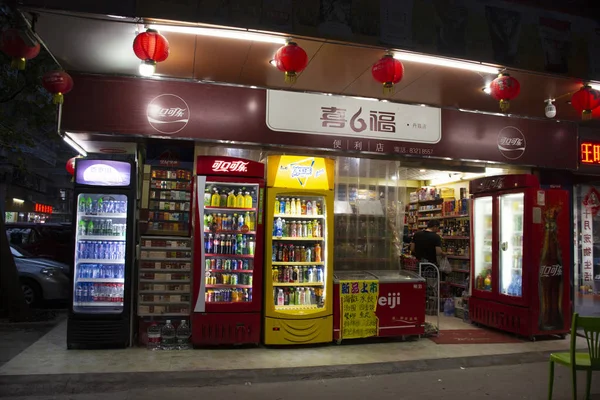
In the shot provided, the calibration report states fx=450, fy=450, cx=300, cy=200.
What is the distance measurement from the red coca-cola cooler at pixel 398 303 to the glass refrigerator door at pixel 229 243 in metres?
1.53

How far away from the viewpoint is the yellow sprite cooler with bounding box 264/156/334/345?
7.11 m

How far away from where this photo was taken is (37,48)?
540 cm

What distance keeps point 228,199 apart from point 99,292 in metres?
2.47

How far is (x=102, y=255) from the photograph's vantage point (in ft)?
23.1

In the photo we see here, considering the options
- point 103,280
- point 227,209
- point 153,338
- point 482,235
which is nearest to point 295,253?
point 227,209

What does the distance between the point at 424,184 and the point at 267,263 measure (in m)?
8.09

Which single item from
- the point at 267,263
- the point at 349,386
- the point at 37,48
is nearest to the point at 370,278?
the point at 267,263

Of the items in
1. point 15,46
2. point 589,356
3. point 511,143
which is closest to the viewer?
point 589,356

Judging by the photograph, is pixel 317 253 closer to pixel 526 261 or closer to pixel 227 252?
pixel 227 252

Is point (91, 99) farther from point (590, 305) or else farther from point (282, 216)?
point (590, 305)

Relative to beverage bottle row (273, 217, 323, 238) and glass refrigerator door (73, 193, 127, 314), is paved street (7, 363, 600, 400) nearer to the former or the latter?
glass refrigerator door (73, 193, 127, 314)

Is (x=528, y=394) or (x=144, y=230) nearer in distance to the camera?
(x=528, y=394)

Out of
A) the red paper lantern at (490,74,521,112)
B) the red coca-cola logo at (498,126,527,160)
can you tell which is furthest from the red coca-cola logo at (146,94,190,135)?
the red coca-cola logo at (498,126,527,160)

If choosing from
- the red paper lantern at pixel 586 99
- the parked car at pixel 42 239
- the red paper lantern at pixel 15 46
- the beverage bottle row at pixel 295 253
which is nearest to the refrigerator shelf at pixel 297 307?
the beverage bottle row at pixel 295 253
